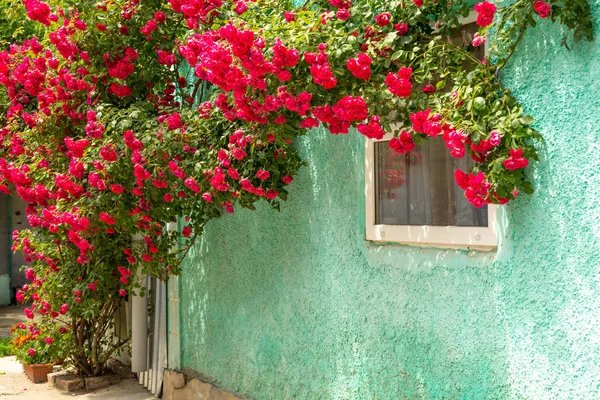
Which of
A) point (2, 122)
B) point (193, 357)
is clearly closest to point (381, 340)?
point (193, 357)

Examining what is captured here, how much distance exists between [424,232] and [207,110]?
1791 mm

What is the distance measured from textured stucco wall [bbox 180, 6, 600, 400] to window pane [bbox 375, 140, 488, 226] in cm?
17

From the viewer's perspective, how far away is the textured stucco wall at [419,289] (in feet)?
10.6

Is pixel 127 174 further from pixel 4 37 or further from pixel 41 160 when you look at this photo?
pixel 4 37

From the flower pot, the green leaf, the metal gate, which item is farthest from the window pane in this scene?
the flower pot

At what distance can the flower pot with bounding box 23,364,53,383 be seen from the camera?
26.4 feet

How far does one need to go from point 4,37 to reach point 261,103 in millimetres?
7825

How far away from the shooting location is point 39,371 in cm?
805

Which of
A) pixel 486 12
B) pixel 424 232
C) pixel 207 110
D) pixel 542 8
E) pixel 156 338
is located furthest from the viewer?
pixel 156 338

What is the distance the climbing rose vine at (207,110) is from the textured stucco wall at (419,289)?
0.16 m

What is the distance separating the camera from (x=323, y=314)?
4965 millimetres

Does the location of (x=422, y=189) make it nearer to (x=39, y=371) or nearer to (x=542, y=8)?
(x=542, y=8)

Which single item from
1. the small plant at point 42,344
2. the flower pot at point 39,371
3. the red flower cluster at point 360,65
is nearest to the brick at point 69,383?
the small plant at point 42,344

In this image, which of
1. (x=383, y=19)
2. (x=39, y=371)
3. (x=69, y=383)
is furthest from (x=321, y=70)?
(x=39, y=371)
